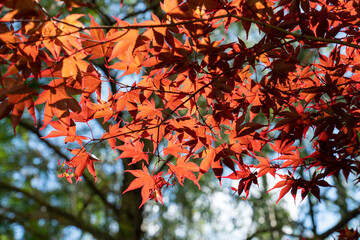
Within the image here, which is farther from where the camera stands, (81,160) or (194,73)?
(81,160)

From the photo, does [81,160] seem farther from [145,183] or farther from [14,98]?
[14,98]

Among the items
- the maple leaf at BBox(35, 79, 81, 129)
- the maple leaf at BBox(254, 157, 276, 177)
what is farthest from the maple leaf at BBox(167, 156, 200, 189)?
the maple leaf at BBox(35, 79, 81, 129)

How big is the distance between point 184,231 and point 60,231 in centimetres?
299

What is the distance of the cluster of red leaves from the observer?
2.34 ft

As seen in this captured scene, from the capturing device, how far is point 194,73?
0.88m

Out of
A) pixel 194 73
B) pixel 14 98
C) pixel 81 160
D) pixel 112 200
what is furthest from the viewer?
pixel 112 200

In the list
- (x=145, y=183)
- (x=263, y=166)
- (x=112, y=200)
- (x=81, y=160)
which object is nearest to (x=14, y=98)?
(x=81, y=160)

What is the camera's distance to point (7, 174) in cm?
604

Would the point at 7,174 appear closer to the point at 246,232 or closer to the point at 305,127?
the point at 246,232

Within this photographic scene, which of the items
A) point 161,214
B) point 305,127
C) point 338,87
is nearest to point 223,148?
point 305,127

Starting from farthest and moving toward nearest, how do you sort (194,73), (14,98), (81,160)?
(81,160)
(194,73)
(14,98)

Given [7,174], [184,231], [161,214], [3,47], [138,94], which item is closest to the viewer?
[3,47]

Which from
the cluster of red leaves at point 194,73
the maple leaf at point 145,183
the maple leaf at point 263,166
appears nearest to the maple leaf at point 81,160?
the cluster of red leaves at point 194,73

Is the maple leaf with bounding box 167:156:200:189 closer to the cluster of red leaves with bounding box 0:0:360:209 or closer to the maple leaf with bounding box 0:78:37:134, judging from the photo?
the cluster of red leaves with bounding box 0:0:360:209
